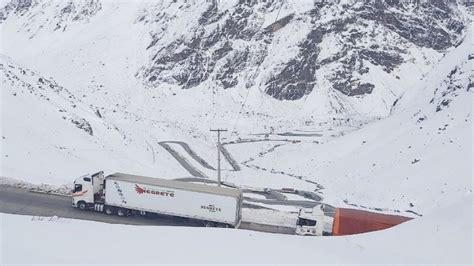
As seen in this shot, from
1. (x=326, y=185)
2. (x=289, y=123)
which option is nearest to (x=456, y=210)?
(x=326, y=185)

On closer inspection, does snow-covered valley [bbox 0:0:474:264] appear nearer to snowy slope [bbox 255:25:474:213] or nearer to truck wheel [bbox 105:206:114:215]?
snowy slope [bbox 255:25:474:213]

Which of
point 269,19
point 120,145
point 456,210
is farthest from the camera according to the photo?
point 269,19

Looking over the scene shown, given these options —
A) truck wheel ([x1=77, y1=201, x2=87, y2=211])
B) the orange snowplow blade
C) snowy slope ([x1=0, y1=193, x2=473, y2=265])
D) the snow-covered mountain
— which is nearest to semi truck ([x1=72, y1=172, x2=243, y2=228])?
truck wheel ([x1=77, y1=201, x2=87, y2=211])

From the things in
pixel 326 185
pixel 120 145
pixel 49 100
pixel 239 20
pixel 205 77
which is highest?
pixel 239 20

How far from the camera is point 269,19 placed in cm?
11150

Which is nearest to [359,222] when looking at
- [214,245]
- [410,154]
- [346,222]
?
[346,222]

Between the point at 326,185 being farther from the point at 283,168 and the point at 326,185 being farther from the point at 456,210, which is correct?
the point at 456,210

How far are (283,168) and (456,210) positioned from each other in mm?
46645

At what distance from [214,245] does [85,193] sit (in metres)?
18.9

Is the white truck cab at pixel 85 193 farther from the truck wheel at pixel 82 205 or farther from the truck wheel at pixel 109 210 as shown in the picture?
the truck wheel at pixel 109 210

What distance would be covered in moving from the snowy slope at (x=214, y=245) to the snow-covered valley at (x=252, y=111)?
0.06 metres

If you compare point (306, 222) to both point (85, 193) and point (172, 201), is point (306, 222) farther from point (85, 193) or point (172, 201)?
point (85, 193)

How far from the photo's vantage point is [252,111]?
95.9 m

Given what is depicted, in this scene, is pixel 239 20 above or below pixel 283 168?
above
